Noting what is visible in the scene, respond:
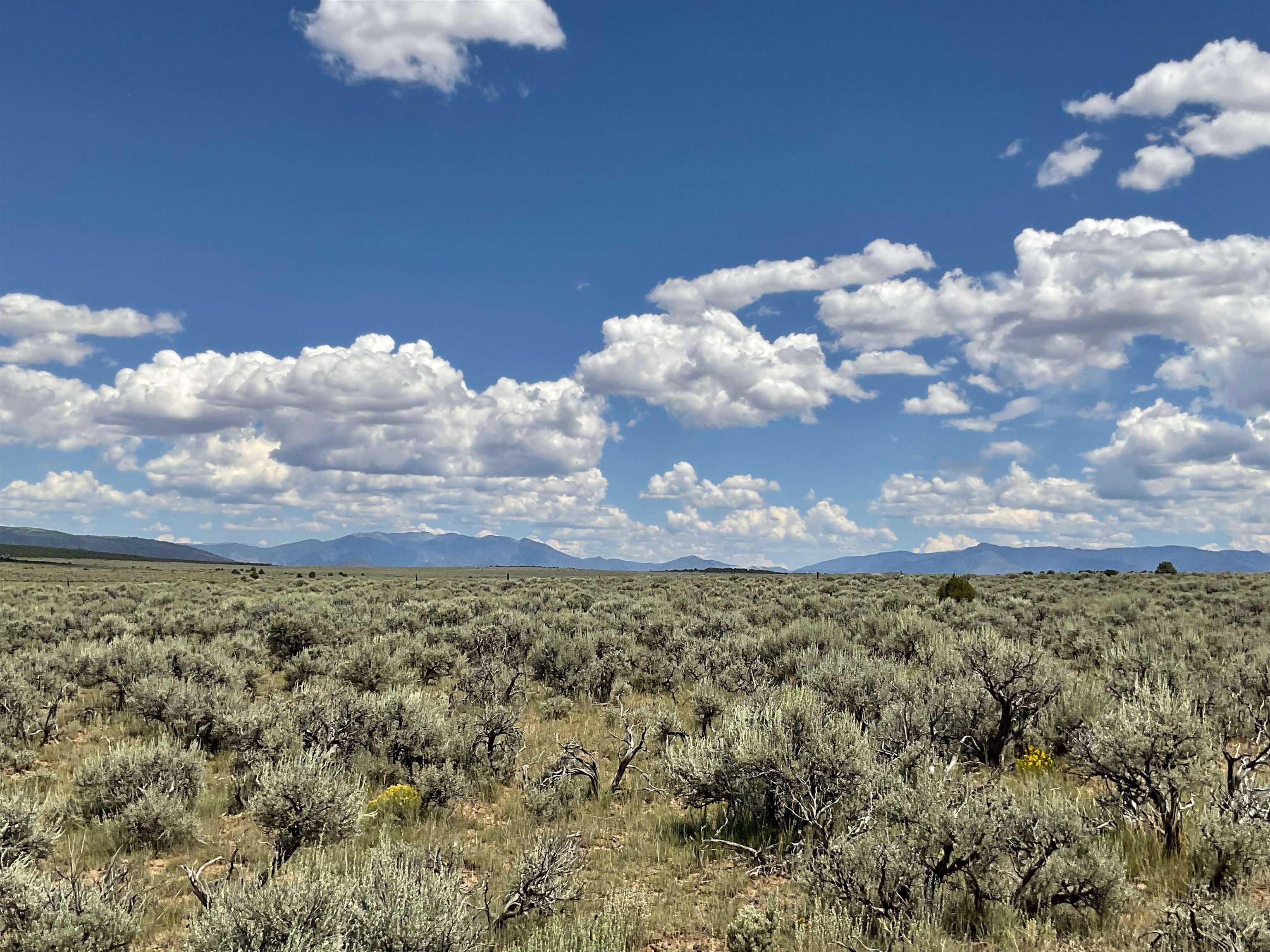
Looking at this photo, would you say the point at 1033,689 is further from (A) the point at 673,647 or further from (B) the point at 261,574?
(B) the point at 261,574

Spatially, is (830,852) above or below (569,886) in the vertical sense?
above

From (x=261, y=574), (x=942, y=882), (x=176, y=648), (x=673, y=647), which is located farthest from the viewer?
(x=261, y=574)

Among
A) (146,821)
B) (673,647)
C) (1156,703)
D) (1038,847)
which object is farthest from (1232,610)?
(146,821)

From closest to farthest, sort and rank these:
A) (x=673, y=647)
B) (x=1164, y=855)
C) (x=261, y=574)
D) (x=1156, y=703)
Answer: (x=1164, y=855)
(x=1156, y=703)
(x=673, y=647)
(x=261, y=574)

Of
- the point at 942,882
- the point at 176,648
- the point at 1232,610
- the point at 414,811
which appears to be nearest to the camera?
the point at 942,882

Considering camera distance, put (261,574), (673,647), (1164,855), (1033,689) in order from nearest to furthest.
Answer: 1. (1164,855)
2. (1033,689)
3. (673,647)
4. (261,574)

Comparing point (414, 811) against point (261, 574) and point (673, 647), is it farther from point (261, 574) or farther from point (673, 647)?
point (261, 574)

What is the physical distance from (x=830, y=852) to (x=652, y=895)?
1.91 metres

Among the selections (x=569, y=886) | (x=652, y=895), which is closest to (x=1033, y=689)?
(x=652, y=895)

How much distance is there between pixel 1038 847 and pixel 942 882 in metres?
0.88

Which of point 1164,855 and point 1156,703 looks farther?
point 1156,703

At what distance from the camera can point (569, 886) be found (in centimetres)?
632

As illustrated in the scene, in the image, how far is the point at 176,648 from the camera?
15367 mm

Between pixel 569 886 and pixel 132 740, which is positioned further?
pixel 132 740
